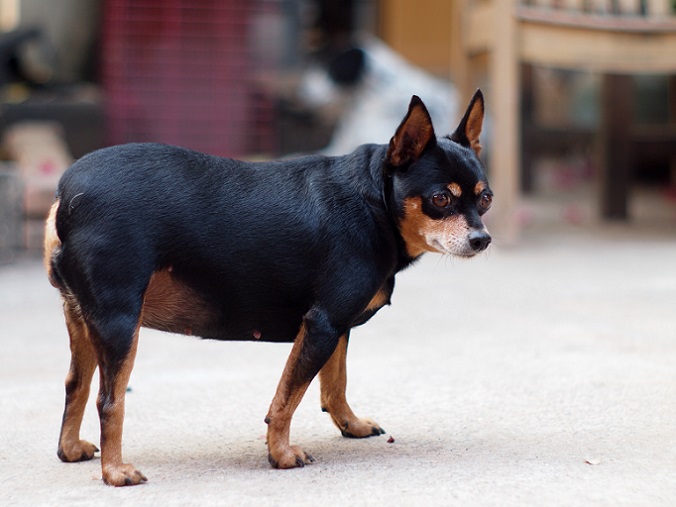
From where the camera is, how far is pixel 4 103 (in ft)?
24.5

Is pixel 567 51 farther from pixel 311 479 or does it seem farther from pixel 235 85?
pixel 311 479

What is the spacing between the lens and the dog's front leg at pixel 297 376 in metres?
2.23

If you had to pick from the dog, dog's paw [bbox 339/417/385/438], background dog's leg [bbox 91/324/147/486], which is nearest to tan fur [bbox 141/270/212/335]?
the dog

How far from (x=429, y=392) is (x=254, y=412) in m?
0.52

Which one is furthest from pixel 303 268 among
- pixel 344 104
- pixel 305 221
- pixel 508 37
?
pixel 344 104

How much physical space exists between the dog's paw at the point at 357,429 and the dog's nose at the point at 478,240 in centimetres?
58

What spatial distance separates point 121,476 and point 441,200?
91 centimetres

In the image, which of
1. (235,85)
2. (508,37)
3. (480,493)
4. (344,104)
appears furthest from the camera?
(344,104)

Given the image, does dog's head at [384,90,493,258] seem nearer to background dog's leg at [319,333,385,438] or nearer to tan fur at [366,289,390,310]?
tan fur at [366,289,390,310]

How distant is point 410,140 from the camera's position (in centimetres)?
230

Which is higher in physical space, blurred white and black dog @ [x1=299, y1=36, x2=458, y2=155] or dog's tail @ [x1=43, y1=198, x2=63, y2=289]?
dog's tail @ [x1=43, y1=198, x2=63, y2=289]

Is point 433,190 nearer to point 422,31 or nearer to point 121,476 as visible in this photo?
point 121,476

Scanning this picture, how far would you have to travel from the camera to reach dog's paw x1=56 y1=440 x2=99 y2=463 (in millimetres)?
2330

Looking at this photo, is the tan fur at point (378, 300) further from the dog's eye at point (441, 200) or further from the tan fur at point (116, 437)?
the tan fur at point (116, 437)
